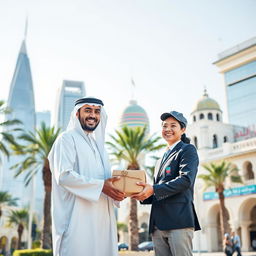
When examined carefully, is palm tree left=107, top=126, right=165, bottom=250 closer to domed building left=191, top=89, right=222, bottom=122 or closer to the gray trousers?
the gray trousers

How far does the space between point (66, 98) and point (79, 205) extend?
153945 millimetres

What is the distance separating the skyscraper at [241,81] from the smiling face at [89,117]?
49.8m

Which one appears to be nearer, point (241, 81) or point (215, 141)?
point (215, 141)

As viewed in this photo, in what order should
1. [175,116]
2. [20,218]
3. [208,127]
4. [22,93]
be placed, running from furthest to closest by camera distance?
[22,93]
[20,218]
[208,127]
[175,116]

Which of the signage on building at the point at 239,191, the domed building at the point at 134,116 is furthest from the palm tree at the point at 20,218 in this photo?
the domed building at the point at 134,116

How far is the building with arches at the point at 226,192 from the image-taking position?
35875 millimetres

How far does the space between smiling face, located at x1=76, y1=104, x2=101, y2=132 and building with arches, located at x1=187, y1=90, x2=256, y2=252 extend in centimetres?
2895

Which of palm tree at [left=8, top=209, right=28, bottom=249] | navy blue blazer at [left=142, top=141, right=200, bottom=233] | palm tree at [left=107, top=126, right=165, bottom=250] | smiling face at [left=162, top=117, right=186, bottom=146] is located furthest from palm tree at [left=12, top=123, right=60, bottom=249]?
palm tree at [left=8, top=209, right=28, bottom=249]

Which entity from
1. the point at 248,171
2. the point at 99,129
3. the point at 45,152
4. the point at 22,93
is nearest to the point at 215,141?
the point at 248,171

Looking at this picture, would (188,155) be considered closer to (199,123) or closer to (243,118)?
(199,123)

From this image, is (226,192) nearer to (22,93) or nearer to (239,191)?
(239,191)

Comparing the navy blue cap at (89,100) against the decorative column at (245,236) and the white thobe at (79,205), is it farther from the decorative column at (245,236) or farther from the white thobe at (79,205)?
the decorative column at (245,236)

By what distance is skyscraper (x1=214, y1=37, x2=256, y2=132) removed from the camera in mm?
50500

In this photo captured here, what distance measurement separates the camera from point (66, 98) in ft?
507
